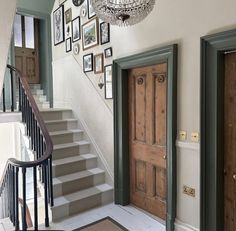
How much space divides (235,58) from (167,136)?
1.04m

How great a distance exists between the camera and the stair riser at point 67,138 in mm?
3817

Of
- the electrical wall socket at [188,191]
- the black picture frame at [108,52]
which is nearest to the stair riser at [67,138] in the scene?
the black picture frame at [108,52]

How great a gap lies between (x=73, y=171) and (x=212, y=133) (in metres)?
2.17

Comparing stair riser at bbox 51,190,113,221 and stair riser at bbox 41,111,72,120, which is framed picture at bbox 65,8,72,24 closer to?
stair riser at bbox 41,111,72,120

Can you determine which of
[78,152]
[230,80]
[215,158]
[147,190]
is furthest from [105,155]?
[230,80]

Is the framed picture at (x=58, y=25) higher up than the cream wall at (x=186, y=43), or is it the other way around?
the framed picture at (x=58, y=25)

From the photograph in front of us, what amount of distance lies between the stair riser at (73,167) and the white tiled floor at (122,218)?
0.66m

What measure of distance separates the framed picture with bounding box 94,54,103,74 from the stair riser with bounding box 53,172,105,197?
1.60m

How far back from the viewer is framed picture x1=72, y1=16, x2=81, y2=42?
4164 millimetres

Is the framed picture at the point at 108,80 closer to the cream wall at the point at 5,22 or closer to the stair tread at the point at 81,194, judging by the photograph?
the stair tread at the point at 81,194

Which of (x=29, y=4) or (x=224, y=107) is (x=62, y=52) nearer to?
(x=29, y=4)

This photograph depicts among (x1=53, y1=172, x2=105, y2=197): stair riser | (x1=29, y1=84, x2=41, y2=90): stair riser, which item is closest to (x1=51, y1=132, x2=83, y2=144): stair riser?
(x1=53, y1=172, x2=105, y2=197): stair riser

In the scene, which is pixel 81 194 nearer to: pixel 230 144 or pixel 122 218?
pixel 122 218

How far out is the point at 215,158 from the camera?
2.20 m
